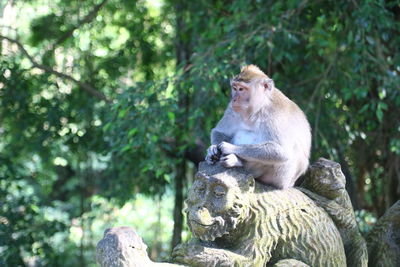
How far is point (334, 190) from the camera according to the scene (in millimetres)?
3195

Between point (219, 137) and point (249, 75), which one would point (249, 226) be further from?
point (249, 75)

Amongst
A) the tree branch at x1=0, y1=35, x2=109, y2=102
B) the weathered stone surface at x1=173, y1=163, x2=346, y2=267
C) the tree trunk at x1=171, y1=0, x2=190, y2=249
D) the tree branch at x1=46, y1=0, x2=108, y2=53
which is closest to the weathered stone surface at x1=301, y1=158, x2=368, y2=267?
the weathered stone surface at x1=173, y1=163, x2=346, y2=267

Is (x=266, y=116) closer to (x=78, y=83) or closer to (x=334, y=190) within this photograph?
(x=334, y=190)

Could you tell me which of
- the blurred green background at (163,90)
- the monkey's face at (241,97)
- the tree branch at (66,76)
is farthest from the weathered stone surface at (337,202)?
the tree branch at (66,76)

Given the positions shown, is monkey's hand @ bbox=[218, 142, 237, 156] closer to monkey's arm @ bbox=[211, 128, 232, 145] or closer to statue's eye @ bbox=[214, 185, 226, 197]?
statue's eye @ bbox=[214, 185, 226, 197]

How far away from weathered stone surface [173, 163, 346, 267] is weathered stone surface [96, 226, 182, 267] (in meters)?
0.29

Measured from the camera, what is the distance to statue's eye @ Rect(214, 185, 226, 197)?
2.72 metres

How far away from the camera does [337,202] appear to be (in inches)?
127

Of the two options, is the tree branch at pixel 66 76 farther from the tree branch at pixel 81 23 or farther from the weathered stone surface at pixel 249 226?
the weathered stone surface at pixel 249 226

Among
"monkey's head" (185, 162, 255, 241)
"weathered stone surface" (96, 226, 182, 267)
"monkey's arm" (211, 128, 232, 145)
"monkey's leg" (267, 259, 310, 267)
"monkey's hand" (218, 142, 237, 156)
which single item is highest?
"monkey's hand" (218, 142, 237, 156)

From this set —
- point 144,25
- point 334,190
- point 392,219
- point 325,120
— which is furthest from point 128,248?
point 144,25

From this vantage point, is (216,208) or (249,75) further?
(249,75)

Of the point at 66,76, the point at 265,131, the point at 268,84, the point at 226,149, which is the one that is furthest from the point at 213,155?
the point at 66,76

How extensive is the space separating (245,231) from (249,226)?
32 millimetres
